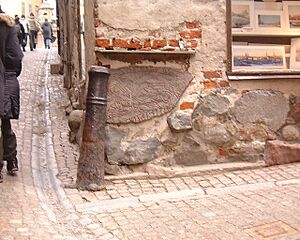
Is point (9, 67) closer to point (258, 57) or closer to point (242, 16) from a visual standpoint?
point (242, 16)

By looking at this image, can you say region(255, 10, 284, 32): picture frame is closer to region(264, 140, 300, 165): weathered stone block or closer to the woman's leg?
region(264, 140, 300, 165): weathered stone block

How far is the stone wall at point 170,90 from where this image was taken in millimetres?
5082

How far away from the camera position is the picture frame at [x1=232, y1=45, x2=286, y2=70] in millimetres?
5617

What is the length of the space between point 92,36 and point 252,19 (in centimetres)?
187

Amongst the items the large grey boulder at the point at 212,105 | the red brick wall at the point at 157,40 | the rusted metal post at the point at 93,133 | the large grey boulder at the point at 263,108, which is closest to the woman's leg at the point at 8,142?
the rusted metal post at the point at 93,133

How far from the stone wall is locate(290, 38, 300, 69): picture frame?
631mm

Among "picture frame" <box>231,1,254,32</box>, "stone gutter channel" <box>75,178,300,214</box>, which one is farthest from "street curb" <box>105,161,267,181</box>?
"picture frame" <box>231,1,254,32</box>

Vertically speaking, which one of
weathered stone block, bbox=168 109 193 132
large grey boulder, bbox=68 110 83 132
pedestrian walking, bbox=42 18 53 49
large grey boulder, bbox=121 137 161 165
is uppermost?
pedestrian walking, bbox=42 18 53 49

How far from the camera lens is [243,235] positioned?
3857mm

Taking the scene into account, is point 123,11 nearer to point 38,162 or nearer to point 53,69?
point 38,162

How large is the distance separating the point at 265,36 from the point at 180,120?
157cm

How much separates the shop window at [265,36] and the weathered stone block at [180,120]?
29.0 inches

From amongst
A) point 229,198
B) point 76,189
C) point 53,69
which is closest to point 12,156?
point 76,189

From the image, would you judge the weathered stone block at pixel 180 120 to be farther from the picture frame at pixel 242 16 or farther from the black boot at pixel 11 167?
the black boot at pixel 11 167
